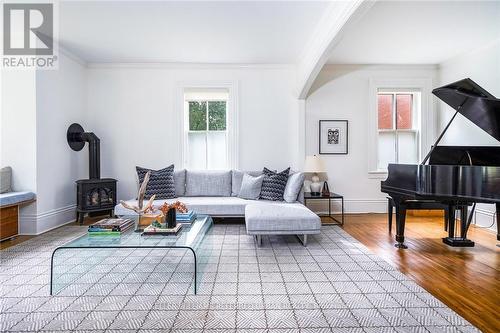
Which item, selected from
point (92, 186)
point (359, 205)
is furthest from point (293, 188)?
point (92, 186)

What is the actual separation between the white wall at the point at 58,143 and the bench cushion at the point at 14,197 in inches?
5.9

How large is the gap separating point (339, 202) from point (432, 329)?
3.51 m

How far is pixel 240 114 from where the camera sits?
4949 mm

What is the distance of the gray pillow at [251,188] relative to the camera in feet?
14.0

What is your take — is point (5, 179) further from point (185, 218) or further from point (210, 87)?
point (210, 87)

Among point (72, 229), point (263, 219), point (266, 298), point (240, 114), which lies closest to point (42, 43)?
point (72, 229)

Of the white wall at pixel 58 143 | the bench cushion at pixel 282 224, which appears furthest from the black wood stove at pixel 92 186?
the bench cushion at pixel 282 224

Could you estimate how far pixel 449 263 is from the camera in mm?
2719

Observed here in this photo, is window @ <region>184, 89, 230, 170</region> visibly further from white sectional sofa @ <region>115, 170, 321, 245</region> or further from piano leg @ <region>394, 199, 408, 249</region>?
piano leg @ <region>394, 199, 408, 249</region>

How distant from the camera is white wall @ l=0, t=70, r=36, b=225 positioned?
368 cm

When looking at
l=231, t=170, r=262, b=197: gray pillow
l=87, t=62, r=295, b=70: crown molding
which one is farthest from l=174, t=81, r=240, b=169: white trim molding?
l=231, t=170, r=262, b=197: gray pillow

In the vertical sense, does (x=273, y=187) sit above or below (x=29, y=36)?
below

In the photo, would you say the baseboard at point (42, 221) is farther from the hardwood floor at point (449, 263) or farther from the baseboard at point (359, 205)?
the hardwood floor at point (449, 263)

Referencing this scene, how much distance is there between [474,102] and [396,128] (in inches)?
96.7
